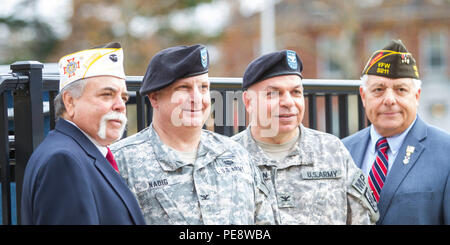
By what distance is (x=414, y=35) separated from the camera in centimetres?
3584

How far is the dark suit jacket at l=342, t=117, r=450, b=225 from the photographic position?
398 centimetres

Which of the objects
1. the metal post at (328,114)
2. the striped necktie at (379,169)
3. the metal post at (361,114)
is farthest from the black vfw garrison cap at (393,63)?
the metal post at (361,114)

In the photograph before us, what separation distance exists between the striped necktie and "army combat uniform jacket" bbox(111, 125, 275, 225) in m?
0.99

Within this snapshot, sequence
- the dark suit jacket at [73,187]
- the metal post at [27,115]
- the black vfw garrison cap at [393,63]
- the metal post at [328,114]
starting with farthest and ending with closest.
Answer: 1. the metal post at [328,114]
2. the black vfw garrison cap at [393,63]
3. the metal post at [27,115]
4. the dark suit jacket at [73,187]

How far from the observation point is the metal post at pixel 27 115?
3.49m

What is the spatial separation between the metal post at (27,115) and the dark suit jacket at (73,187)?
1.41 ft

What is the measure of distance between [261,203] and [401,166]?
115cm

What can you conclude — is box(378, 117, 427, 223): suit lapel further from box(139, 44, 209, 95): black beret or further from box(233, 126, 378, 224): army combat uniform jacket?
box(139, 44, 209, 95): black beret

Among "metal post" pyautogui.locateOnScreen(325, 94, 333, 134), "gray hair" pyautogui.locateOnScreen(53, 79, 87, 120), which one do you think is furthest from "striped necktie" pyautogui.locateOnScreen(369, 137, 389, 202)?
"gray hair" pyautogui.locateOnScreen(53, 79, 87, 120)

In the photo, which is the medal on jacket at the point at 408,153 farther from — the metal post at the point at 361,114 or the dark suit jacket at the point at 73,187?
the dark suit jacket at the point at 73,187

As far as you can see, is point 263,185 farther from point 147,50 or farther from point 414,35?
point 414,35

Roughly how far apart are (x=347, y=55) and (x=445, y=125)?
7.54 meters

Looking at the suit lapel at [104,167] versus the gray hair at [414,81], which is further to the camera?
the gray hair at [414,81]
